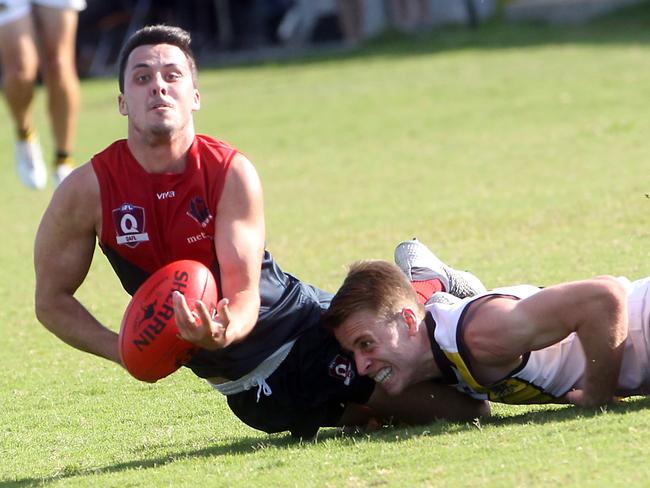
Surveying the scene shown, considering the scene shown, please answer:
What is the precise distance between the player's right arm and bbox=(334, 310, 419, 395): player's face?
37.6 inches

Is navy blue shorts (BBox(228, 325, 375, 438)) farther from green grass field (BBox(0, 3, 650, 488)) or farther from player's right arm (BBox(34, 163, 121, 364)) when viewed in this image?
player's right arm (BBox(34, 163, 121, 364))

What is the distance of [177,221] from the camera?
204 inches

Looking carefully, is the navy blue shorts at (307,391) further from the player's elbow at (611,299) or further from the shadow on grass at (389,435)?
the player's elbow at (611,299)

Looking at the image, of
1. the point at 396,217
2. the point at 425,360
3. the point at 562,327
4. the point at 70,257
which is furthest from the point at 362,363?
the point at 396,217

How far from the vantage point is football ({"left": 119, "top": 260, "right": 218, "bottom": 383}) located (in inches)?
187

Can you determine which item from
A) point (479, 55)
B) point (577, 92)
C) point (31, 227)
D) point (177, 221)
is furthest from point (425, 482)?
point (479, 55)

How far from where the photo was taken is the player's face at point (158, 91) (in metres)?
5.23

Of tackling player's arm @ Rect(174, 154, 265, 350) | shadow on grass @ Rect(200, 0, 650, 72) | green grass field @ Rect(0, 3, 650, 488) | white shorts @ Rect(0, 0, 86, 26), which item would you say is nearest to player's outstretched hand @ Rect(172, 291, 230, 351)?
tackling player's arm @ Rect(174, 154, 265, 350)

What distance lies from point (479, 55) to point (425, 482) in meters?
19.9

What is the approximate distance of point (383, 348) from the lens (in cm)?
518

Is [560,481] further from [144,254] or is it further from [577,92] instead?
[577,92]

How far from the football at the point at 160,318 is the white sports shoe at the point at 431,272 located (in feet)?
5.75

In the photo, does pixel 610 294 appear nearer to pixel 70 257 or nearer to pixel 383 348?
pixel 383 348

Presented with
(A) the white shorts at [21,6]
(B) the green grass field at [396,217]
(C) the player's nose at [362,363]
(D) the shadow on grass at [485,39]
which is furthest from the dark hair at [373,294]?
(D) the shadow on grass at [485,39]
